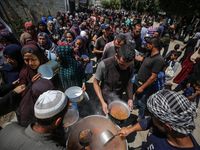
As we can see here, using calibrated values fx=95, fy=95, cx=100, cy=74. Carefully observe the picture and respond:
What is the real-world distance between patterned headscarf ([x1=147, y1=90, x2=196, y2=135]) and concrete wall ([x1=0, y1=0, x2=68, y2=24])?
37.1 ft

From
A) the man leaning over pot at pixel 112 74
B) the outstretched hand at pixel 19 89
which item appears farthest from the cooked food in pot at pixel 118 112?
the outstretched hand at pixel 19 89

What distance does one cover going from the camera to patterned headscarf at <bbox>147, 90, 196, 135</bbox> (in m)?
0.89

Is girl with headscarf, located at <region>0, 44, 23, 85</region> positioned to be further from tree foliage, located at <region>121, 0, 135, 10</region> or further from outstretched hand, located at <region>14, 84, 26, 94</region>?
tree foliage, located at <region>121, 0, 135, 10</region>

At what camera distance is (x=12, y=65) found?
2043mm

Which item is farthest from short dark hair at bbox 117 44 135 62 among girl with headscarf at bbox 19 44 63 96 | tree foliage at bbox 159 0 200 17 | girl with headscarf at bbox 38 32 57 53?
tree foliage at bbox 159 0 200 17

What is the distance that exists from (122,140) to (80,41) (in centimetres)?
305

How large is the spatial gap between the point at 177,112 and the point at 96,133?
129 cm

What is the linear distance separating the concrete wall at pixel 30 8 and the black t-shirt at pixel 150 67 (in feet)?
35.2

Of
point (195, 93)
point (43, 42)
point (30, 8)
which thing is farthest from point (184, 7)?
point (30, 8)

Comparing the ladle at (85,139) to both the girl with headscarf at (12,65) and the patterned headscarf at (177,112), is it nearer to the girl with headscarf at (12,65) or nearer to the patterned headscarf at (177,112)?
the patterned headscarf at (177,112)

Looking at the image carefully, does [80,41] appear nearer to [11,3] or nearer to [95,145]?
[95,145]

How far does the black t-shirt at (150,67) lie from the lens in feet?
7.49

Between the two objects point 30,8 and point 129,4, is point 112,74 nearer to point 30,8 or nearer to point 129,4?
point 30,8

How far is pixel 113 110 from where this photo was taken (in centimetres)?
193
